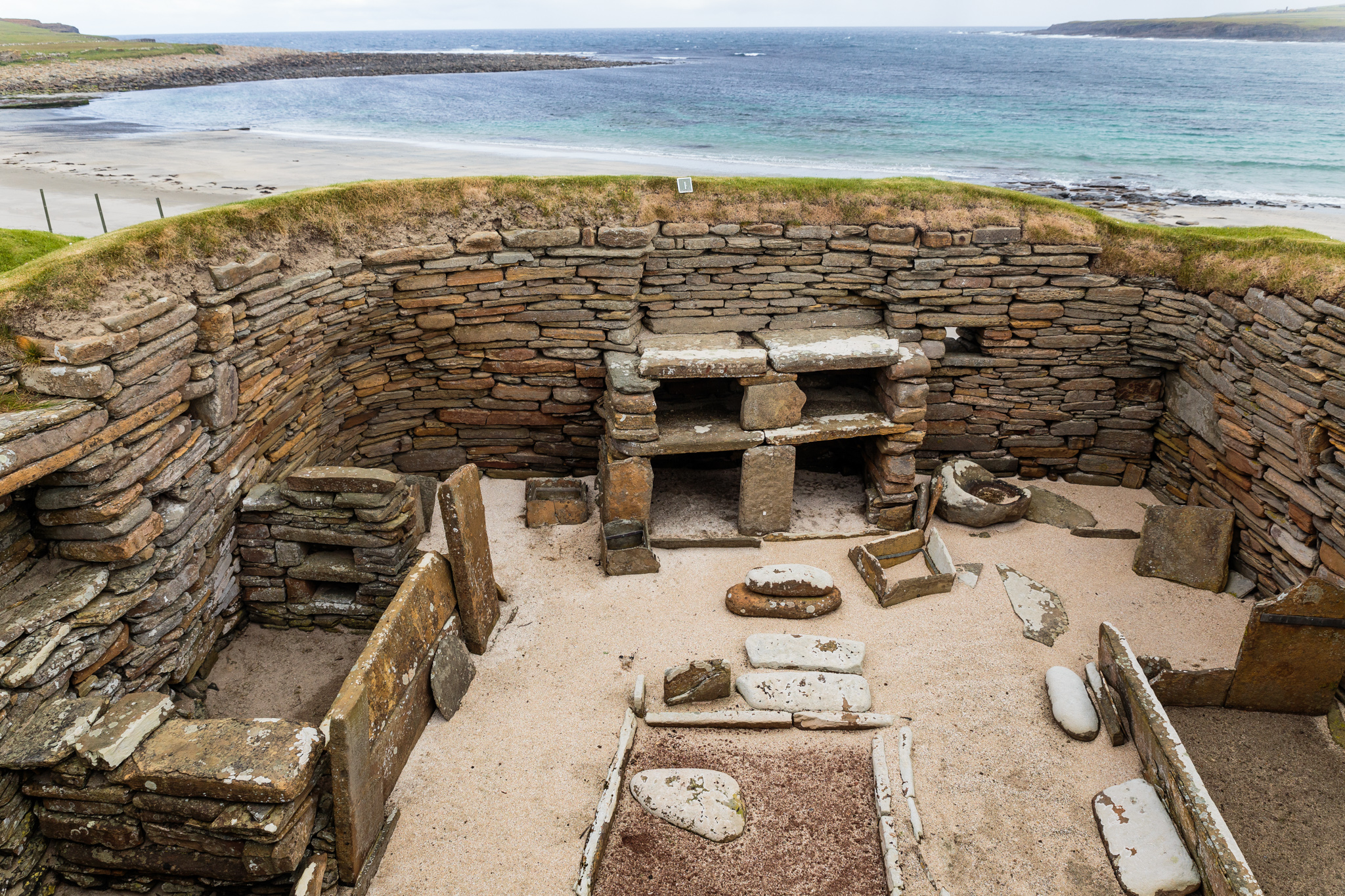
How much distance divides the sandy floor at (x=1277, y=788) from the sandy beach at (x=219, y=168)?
1389 cm

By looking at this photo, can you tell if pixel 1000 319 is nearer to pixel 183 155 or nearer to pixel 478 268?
pixel 478 268

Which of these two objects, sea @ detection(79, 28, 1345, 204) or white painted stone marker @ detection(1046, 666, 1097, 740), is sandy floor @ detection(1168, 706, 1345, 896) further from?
sea @ detection(79, 28, 1345, 204)

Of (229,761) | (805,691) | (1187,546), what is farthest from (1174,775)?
(229,761)

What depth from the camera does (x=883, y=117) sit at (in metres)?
45.0

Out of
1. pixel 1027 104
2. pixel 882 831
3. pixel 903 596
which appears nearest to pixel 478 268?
pixel 903 596

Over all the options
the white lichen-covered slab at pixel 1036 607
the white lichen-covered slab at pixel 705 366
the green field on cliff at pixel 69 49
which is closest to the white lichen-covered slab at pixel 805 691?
the white lichen-covered slab at pixel 1036 607

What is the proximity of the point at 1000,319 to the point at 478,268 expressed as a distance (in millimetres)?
5297

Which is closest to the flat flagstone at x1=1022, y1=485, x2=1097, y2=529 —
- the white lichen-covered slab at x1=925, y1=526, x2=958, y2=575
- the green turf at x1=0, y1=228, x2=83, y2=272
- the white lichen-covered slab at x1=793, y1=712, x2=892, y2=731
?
the white lichen-covered slab at x1=925, y1=526, x2=958, y2=575

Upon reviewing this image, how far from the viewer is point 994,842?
15.1ft

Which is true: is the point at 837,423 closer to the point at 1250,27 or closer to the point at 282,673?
the point at 282,673

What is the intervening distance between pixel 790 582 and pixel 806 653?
718mm

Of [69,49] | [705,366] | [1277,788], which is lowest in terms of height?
[1277,788]

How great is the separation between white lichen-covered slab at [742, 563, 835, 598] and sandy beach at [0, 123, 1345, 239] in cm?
1110

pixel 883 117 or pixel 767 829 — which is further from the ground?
pixel 883 117
